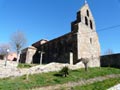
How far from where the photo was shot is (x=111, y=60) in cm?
3028

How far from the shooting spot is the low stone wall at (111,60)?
95.6 ft

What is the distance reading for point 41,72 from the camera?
21.5 metres

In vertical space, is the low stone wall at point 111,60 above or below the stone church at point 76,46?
below

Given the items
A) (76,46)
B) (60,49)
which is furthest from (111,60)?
(60,49)

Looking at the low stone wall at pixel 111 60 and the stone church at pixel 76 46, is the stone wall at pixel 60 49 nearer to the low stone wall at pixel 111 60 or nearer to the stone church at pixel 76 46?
the stone church at pixel 76 46

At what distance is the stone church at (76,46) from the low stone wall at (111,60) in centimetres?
94

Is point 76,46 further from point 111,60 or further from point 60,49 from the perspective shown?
point 111,60

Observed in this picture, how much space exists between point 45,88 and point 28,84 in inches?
72.5

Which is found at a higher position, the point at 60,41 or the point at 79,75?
the point at 60,41

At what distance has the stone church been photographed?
3036 cm

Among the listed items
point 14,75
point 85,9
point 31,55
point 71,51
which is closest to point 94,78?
point 14,75

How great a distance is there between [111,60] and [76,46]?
641 centimetres

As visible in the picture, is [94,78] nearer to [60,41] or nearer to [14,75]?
[14,75]

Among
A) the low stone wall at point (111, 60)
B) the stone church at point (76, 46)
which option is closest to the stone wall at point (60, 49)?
the stone church at point (76, 46)
